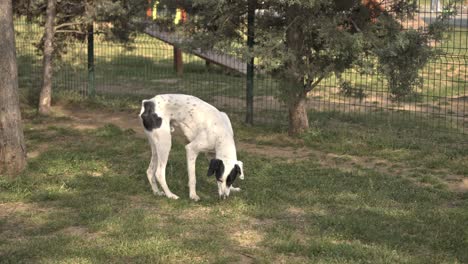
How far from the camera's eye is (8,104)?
7.57 meters

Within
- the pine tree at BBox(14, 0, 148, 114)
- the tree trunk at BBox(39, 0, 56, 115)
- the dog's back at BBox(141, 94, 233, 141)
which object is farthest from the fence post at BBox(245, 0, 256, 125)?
the tree trunk at BBox(39, 0, 56, 115)

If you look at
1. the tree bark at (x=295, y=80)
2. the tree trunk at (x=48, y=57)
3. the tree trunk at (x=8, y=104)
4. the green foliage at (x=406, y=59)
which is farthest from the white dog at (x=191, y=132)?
the tree trunk at (x=48, y=57)

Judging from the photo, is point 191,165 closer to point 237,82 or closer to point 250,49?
point 250,49

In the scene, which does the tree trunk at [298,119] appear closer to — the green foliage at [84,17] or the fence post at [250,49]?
the fence post at [250,49]

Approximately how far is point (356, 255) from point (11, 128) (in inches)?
173

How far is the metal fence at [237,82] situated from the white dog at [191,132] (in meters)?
2.84

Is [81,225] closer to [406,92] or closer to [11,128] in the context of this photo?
[11,128]

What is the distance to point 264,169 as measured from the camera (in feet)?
26.3

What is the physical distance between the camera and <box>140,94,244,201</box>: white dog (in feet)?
21.7

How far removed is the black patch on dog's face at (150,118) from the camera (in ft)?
22.1

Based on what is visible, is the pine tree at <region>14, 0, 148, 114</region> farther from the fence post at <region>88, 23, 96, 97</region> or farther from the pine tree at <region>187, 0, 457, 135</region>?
the pine tree at <region>187, 0, 457, 135</region>

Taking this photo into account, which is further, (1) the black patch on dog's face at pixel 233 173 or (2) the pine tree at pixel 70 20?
(2) the pine tree at pixel 70 20

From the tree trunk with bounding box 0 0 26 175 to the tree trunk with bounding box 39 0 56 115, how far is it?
387 centimetres

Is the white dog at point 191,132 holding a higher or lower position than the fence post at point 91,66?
lower
